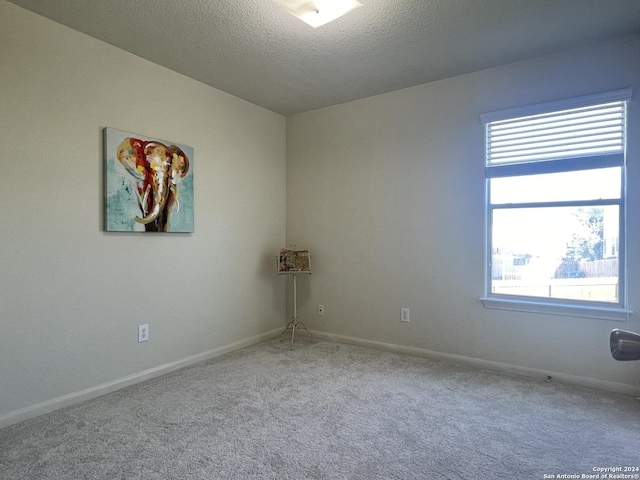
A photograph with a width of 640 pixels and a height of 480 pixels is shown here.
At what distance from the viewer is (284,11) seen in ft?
7.64

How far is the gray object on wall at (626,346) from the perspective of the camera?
0.99 m

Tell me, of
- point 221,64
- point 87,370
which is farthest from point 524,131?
point 87,370

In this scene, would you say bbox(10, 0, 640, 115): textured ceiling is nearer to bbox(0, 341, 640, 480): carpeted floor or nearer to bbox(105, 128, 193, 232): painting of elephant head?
bbox(105, 128, 193, 232): painting of elephant head

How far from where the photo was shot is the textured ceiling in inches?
89.6

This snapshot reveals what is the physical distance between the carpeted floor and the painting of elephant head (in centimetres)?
124

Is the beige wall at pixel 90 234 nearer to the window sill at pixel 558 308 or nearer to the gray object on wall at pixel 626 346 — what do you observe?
the window sill at pixel 558 308

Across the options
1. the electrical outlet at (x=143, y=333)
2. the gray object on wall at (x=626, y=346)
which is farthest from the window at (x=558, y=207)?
the electrical outlet at (x=143, y=333)

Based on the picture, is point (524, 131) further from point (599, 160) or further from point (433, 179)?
point (433, 179)

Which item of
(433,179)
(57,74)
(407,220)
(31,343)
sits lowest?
(31,343)

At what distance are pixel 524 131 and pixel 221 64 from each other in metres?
2.48

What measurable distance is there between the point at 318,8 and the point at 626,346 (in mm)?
2112

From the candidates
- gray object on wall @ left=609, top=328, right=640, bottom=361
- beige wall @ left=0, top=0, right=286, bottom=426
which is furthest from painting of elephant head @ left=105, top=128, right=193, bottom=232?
gray object on wall @ left=609, top=328, right=640, bottom=361

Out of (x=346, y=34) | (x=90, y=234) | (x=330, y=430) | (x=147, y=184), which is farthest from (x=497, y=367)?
(x=90, y=234)

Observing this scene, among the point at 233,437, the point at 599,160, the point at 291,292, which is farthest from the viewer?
the point at 291,292
